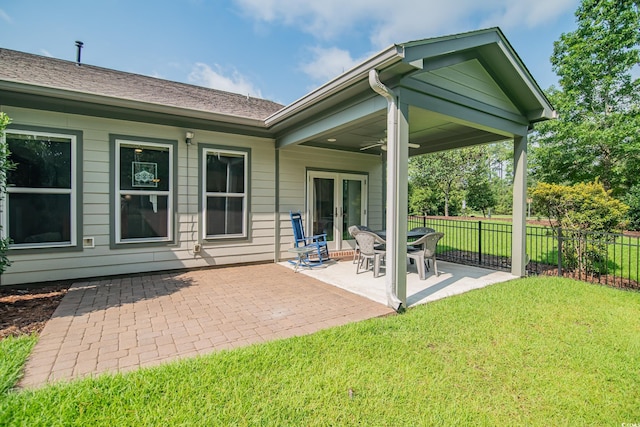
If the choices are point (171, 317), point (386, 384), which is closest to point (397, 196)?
point (386, 384)

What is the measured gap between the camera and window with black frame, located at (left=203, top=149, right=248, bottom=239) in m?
6.00

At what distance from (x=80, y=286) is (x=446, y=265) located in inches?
272

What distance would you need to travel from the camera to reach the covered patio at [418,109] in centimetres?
363

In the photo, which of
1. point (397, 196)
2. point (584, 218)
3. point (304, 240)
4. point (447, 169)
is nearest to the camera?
point (397, 196)

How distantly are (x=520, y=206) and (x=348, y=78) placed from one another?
4071 mm

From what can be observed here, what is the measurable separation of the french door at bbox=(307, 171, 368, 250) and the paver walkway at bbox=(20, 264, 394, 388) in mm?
2437

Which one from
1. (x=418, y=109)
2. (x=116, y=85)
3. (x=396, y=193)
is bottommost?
(x=396, y=193)

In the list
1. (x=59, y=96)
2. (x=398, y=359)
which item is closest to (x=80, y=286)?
(x=59, y=96)

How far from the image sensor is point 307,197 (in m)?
7.21

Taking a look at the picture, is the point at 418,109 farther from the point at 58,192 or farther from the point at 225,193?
the point at 58,192

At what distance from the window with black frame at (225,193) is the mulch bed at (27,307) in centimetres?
244

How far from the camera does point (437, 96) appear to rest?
13.5ft

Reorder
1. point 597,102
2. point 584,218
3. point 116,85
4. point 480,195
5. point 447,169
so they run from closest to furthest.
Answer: point 584,218, point 116,85, point 597,102, point 447,169, point 480,195

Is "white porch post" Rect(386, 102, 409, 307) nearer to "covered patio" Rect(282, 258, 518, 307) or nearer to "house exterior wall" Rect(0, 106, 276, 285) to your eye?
"covered patio" Rect(282, 258, 518, 307)
